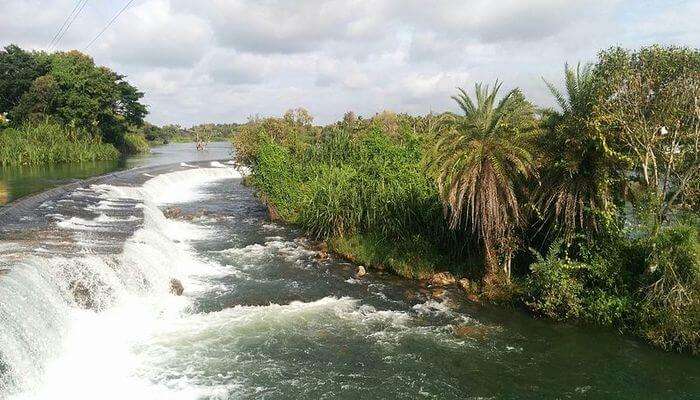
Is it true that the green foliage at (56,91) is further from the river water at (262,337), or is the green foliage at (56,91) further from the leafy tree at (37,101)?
the river water at (262,337)

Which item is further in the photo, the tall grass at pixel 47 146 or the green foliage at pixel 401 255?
the tall grass at pixel 47 146

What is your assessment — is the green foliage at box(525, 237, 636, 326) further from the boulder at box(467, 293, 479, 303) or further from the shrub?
the shrub

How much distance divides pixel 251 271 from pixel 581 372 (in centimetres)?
1062

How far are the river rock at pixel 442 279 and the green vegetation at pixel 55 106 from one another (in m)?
44.0

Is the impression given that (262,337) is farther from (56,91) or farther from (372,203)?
(56,91)

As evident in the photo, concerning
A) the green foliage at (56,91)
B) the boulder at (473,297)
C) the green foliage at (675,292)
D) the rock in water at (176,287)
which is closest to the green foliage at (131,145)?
the green foliage at (56,91)

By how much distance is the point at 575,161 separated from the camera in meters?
12.0

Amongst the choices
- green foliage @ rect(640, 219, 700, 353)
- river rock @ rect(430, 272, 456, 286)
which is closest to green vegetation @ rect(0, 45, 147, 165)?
river rock @ rect(430, 272, 456, 286)

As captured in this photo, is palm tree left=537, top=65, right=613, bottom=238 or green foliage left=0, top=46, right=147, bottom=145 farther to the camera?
green foliage left=0, top=46, right=147, bottom=145

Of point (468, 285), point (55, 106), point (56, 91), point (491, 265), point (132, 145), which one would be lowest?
point (468, 285)

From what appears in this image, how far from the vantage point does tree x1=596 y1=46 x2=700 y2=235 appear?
11.4 m

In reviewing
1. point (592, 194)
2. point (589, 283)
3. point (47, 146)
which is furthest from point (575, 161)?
point (47, 146)

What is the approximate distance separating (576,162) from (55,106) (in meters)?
59.1

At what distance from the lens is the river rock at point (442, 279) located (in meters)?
15.4
